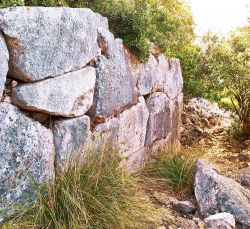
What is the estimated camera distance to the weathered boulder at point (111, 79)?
173 inches

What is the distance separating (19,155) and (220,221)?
205 cm

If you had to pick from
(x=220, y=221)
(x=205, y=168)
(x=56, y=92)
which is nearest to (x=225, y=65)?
(x=205, y=168)

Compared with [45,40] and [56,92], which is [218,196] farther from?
[45,40]

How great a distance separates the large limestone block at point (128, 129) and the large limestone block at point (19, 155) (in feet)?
2.87

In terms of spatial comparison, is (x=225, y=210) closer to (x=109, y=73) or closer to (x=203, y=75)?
(x=109, y=73)

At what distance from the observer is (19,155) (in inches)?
129

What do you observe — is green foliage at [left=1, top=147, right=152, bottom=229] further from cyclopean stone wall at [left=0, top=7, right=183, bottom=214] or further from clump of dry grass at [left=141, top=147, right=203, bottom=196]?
clump of dry grass at [left=141, top=147, right=203, bottom=196]

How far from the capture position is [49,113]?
143 inches

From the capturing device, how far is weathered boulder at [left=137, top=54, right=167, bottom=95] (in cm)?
566

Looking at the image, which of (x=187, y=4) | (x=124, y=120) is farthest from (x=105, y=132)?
(x=187, y=4)

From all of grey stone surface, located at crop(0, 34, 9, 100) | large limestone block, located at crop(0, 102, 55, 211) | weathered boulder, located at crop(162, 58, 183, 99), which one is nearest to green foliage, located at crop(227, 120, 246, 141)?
weathered boulder, located at crop(162, 58, 183, 99)

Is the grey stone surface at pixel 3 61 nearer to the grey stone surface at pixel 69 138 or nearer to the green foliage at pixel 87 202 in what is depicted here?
the grey stone surface at pixel 69 138

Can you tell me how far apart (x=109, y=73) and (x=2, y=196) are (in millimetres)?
1895

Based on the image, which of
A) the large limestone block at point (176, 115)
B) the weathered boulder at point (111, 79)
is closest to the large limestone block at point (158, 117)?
the large limestone block at point (176, 115)
